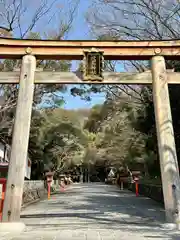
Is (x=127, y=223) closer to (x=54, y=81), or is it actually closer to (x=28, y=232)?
(x=28, y=232)

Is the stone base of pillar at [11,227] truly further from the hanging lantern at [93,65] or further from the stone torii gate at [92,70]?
the hanging lantern at [93,65]

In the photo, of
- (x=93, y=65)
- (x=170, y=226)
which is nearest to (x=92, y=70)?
(x=93, y=65)

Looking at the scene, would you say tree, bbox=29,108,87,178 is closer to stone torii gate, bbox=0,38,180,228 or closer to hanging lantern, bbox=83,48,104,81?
stone torii gate, bbox=0,38,180,228

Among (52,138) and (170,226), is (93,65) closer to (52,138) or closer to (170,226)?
(170,226)

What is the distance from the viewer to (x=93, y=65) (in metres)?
9.53

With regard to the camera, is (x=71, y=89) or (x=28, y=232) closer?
(x=28, y=232)

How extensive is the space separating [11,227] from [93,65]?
5.38 meters

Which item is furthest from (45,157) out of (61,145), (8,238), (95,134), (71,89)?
(95,134)

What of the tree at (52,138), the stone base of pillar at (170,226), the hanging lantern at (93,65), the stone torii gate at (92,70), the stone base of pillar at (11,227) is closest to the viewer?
the stone base of pillar at (11,227)

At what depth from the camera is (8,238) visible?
6723 mm

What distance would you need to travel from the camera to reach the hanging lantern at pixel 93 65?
948 centimetres

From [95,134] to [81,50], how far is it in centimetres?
4714

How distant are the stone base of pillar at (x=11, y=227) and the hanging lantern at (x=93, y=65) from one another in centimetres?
476

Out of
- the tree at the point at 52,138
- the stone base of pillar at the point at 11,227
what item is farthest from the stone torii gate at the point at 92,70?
the tree at the point at 52,138
